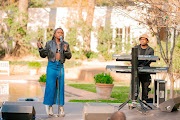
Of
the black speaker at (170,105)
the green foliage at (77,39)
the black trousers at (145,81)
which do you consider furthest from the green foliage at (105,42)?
the black speaker at (170,105)

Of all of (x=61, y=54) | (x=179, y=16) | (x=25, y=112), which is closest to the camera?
(x=25, y=112)

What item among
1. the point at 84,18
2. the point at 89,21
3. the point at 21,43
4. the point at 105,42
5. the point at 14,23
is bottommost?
the point at 21,43

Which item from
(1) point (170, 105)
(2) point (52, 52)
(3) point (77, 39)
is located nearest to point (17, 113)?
(2) point (52, 52)

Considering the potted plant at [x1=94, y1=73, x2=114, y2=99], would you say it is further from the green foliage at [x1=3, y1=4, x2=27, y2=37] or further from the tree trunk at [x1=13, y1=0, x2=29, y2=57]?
the tree trunk at [x1=13, y1=0, x2=29, y2=57]

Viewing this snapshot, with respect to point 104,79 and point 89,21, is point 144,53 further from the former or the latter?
point 89,21

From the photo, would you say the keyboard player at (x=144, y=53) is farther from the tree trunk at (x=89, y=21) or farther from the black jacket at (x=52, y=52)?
the tree trunk at (x=89, y=21)

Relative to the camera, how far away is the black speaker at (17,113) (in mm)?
6027

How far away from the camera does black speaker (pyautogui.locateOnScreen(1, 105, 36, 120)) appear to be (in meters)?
6.03

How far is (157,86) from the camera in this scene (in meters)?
8.80

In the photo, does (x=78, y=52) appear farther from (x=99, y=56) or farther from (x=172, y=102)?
(x=172, y=102)

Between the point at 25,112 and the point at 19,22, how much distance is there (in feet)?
66.5

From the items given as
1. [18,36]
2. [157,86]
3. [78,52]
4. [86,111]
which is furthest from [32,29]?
[86,111]

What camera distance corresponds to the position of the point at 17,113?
6051 mm

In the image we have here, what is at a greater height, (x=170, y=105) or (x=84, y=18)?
(x=84, y=18)
